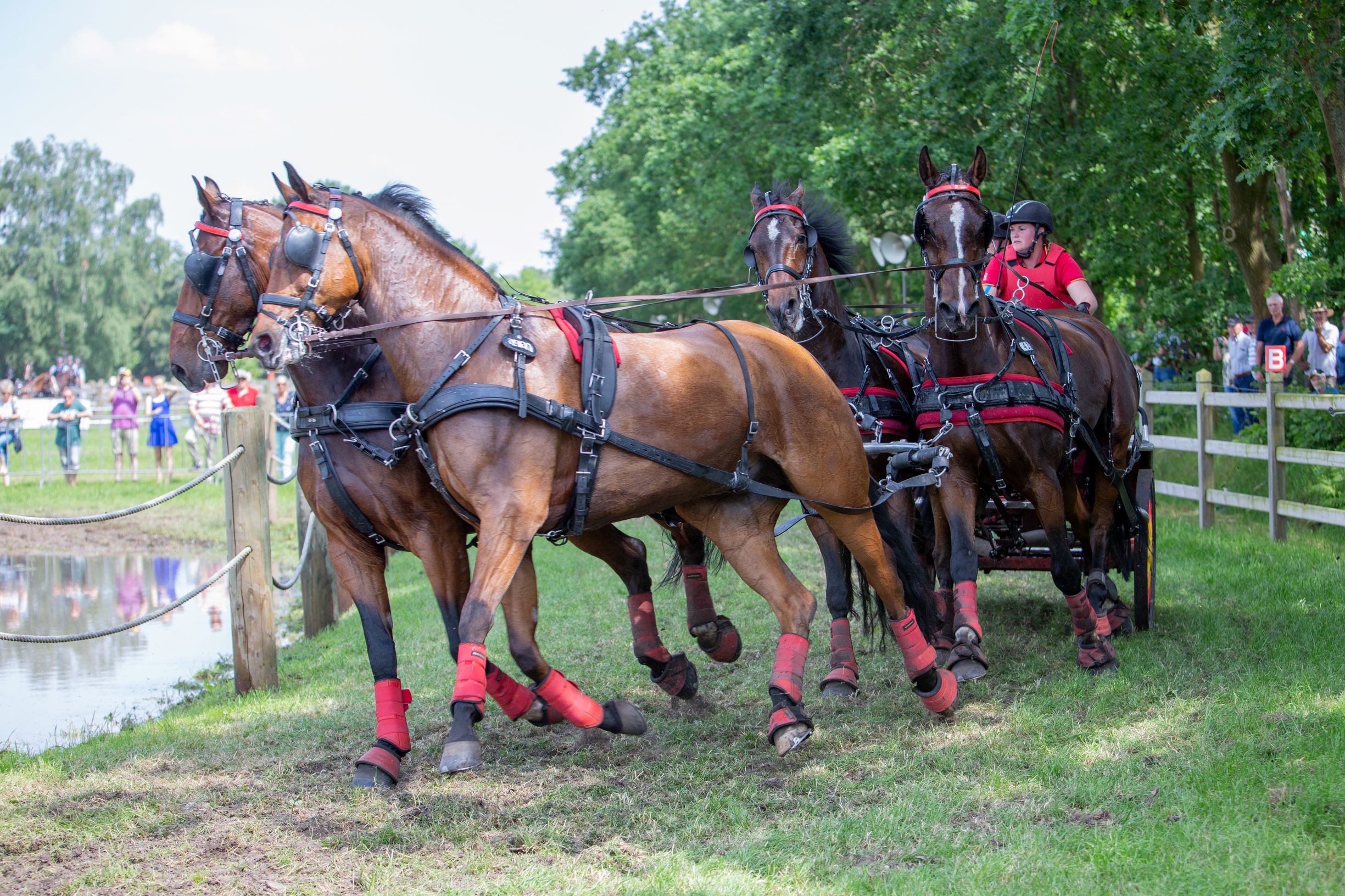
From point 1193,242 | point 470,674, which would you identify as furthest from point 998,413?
point 1193,242

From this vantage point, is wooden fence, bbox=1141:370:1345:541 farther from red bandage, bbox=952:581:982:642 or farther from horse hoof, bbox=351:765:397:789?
horse hoof, bbox=351:765:397:789

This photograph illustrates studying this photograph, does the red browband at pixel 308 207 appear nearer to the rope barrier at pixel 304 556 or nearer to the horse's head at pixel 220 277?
the horse's head at pixel 220 277

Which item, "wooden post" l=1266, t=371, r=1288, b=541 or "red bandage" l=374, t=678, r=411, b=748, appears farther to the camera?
"wooden post" l=1266, t=371, r=1288, b=541

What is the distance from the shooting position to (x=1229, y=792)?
3.84 meters

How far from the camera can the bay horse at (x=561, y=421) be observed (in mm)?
4184

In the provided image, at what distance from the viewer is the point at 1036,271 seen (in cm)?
732

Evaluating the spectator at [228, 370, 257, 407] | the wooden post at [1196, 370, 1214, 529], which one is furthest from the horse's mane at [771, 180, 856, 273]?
the spectator at [228, 370, 257, 407]

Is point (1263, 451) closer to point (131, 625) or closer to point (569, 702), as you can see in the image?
point (569, 702)

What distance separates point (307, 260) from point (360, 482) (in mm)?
938

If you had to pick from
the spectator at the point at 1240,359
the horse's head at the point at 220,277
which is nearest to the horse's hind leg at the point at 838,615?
the horse's head at the point at 220,277

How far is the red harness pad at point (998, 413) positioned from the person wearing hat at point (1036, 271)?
1390 mm

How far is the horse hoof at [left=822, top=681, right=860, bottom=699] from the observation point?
5.23 metres

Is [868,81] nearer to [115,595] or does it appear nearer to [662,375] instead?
[115,595]

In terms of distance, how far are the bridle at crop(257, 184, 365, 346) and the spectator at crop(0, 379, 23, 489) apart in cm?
1596
